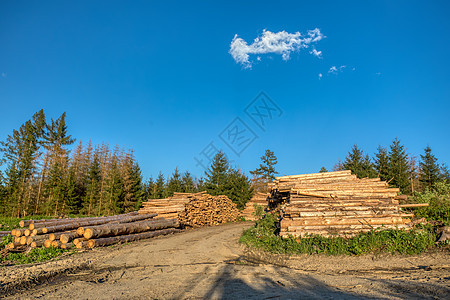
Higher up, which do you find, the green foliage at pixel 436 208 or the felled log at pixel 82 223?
the green foliage at pixel 436 208

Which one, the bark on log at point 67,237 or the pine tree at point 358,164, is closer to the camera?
the bark on log at point 67,237

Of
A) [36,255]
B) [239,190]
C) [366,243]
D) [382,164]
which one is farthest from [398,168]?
[36,255]

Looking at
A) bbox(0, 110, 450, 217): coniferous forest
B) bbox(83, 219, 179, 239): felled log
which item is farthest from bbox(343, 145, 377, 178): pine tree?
bbox(83, 219, 179, 239): felled log

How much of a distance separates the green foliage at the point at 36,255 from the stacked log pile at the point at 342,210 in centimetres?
827

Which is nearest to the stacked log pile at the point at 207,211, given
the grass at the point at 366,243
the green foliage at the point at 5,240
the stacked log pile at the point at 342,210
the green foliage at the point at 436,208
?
the green foliage at the point at 5,240

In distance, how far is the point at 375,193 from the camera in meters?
9.73

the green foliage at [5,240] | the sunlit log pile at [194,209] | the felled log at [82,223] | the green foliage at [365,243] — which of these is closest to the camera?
the green foliage at [365,243]

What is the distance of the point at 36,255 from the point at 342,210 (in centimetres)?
1116

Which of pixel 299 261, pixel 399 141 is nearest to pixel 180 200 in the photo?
pixel 299 261

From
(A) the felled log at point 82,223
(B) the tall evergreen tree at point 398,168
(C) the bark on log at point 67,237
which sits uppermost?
(B) the tall evergreen tree at point 398,168

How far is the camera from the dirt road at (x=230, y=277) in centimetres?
448

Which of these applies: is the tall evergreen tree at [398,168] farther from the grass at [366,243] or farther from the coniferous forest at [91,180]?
the grass at [366,243]

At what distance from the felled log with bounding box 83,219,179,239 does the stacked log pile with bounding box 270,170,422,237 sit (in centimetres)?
764

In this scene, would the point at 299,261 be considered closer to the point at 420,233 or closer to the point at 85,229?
the point at 420,233
